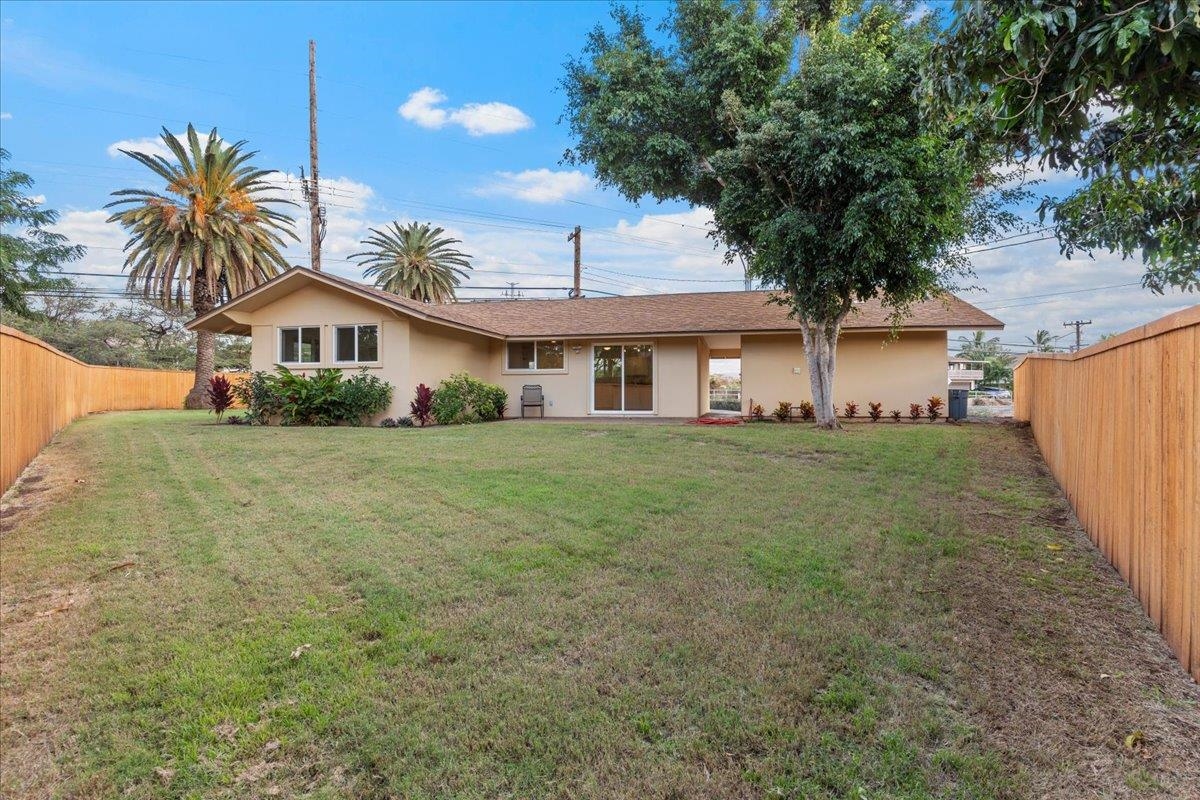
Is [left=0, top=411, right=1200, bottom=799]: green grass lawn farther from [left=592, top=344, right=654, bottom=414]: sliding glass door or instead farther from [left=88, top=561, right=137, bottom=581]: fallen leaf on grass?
[left=592, top=344, right=654, bottom=414]: sliding glass door

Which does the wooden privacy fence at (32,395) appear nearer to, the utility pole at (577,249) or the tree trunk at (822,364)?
the tree trunk at (822,364)

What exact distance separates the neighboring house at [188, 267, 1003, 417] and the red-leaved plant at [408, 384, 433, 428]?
0.35 metres

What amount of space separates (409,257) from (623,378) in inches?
806

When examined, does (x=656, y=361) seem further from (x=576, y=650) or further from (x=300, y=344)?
(x=576, y=650)

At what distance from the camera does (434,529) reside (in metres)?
5.29

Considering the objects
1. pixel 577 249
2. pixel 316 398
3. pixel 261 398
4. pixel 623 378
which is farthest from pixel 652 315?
pixel 577 249

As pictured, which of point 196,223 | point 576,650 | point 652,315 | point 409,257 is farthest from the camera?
point 409,257

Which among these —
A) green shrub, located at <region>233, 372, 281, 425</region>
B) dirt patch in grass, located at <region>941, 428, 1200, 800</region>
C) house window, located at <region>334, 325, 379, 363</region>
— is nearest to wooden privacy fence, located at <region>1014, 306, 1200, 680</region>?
dirt patch in grass, located at <region>941, 428, 1200, 800</region>

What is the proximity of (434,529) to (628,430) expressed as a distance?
23.1 ft

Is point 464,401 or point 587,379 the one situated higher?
point 587,379

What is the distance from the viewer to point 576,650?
311cm

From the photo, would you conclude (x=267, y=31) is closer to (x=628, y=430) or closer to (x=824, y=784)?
(x=628, y=430)

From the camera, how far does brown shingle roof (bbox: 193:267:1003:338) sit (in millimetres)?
15156

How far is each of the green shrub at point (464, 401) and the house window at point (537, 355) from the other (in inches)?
69.2
